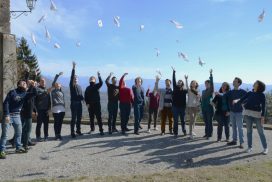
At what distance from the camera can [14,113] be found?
10438mm

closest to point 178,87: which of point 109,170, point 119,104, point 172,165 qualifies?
point 119,104

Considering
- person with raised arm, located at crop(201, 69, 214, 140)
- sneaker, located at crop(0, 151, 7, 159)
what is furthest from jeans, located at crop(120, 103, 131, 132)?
sneaker, located at crop(0, 151, 7, 159)

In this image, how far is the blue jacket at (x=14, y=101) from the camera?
1023cm

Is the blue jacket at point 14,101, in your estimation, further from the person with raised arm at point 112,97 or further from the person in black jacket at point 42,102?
the person with raised arm at point 112,97

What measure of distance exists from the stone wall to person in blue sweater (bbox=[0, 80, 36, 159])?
367 inches

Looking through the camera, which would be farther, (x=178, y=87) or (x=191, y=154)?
(x=178, y=87)

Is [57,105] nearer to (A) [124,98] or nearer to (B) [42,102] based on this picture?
(B) [42,102]

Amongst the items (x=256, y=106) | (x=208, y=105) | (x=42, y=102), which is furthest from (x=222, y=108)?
(x=42, y=102)

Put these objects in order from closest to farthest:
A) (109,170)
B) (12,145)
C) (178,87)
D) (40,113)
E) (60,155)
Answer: (109,170) < (60,155) < (12,145) < (40,113) < (178,87)

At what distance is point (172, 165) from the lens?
9.58m

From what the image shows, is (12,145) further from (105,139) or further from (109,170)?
(109,170)

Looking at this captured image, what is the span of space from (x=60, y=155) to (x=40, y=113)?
2.74 m

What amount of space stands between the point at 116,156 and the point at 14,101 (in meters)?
3.17

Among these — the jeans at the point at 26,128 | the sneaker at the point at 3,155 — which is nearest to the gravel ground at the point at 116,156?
the sneaker at the point at 3,155
